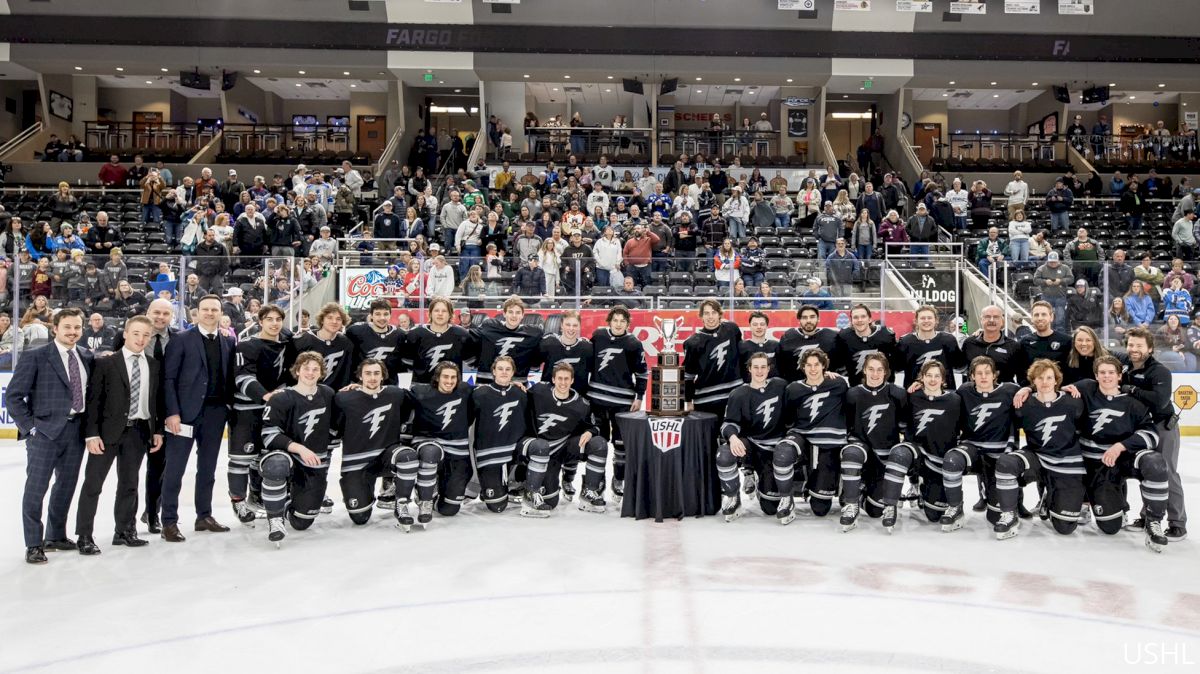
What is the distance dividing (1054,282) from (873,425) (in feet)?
21.0

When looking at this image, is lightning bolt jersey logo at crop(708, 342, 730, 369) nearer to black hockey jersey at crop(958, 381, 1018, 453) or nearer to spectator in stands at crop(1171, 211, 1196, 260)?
black hockey jersey at crop(958, 381, 1018, 453)

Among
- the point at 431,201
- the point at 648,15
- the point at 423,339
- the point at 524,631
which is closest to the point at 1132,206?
the point at 648,15

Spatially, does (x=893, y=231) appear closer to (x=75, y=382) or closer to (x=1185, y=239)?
(x=1185, y=239)

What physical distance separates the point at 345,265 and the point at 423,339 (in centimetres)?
524

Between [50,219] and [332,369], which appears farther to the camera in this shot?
[50,219]

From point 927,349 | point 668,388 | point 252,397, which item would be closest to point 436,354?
point 252,397

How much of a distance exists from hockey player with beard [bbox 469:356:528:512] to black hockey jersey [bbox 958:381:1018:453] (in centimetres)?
324

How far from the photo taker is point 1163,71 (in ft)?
78.2

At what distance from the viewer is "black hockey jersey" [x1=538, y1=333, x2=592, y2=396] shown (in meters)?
8.17

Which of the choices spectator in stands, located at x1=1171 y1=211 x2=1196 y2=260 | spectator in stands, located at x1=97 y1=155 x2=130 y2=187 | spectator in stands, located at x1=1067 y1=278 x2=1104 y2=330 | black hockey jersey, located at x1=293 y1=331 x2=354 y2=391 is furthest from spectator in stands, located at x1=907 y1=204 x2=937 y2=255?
spectator in stands, located at x1=97 y1=155 x2=130 y2=187

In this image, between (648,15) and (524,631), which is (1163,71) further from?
(524,631)

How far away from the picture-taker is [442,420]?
7414mm

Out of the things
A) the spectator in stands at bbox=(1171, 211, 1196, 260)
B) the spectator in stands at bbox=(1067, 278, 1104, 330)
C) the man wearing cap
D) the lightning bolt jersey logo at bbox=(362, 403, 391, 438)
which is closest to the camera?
the lightning bolt jersey logo at bbox=(362, 403, 391, 438)

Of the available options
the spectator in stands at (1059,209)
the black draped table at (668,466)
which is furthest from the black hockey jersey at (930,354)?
the spectator in stands at (1059,209)
